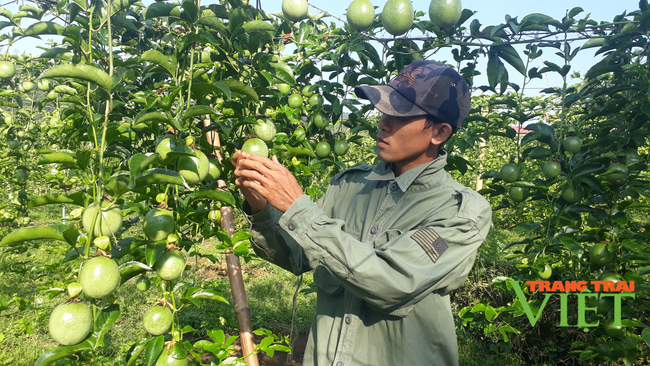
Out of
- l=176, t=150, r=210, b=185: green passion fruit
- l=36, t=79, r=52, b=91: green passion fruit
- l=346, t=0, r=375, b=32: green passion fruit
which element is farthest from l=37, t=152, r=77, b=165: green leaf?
l=36, t=79, r=52, b=91: green passion fruit

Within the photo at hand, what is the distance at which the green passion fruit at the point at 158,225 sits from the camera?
3.47 feet

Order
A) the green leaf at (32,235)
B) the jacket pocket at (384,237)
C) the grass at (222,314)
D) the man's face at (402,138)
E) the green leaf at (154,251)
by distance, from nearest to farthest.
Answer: the green leaf at (32,235)
the green leaf at (154,251)
the jacket pocket at (384,237)
the man's face at (402,138)
the grass at (222,314)

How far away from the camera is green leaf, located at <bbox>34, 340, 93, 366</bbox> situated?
3.25 ft

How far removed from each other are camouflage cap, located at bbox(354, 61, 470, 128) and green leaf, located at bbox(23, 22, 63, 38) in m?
1.24

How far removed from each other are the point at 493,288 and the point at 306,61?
259 centimetres

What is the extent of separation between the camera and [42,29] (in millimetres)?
1648

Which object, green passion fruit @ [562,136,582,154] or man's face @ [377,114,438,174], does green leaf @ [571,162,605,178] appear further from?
man's face @ [377,114,438,174]

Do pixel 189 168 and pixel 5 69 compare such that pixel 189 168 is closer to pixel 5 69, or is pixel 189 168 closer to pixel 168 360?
pixel 168 360

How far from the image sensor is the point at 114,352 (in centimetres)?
330

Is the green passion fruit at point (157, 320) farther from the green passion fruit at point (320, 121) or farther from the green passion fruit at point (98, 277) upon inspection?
the green passion fruit at point (320, 121)

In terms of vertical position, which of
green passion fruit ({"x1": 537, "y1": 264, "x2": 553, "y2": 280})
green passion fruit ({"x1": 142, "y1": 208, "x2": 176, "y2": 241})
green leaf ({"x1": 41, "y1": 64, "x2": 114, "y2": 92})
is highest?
green leaf ({"x1": 41, "y1": 64, "x2": 114, "y2": 92})

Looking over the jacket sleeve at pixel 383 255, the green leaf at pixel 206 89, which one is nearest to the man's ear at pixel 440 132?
the jacket sleeve at pixel 383 255

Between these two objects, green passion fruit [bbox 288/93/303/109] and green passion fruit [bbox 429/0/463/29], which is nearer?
green passion fruit [bbox 429/0/463/29]

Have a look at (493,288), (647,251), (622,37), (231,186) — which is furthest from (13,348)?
(622,37)
